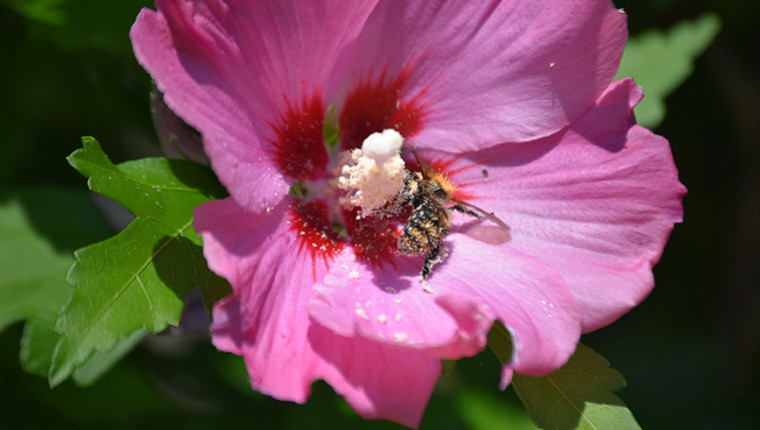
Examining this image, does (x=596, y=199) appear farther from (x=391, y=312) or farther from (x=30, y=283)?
(x=30, y=283)

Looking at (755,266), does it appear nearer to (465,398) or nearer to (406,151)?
(465,398)

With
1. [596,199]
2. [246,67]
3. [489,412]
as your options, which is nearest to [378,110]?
[246,67]

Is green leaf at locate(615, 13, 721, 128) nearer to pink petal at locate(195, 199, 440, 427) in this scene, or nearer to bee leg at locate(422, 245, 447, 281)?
bee leg at locate(422, 245, 447, 281)

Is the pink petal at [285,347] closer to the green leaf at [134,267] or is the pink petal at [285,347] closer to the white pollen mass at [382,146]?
the green leaf at [134,267]

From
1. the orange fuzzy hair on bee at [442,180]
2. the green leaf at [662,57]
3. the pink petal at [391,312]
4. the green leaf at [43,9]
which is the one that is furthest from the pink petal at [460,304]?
the green leaf at [43,9]

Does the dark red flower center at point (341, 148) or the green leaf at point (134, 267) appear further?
the dark red flower center at point (341, 148)

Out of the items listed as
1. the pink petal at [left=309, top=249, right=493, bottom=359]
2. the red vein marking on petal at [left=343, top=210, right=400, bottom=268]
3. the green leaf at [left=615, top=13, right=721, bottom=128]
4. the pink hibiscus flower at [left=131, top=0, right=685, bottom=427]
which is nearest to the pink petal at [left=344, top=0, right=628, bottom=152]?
the pink hibiscus flower at [left=131, top=0, right=685, bottom=427]
